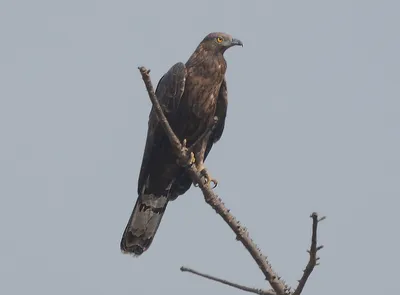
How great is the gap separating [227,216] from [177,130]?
259 cm

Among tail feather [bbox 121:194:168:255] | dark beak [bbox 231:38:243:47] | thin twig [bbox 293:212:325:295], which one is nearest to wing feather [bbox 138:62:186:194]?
tail feather [bbox 121:194:168:255]

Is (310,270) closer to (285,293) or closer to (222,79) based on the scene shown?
(285,293)

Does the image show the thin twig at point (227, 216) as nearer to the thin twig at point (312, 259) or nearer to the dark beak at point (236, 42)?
the thin twig at point (312, 259)

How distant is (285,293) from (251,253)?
0.48 metres

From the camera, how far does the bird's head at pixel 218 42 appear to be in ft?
29.4

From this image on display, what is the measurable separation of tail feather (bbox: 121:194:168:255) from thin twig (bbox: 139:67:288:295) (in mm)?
2235

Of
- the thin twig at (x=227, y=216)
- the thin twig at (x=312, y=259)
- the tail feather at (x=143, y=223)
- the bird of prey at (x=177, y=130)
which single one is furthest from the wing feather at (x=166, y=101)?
the thin twig at (x=312, y=259)

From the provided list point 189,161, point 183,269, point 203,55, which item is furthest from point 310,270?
point 203,55

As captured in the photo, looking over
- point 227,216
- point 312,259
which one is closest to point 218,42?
point 227,216

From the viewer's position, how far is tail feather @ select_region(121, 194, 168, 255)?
8461mm

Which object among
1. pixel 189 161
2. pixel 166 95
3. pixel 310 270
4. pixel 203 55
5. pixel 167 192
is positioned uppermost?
pixel 203 55

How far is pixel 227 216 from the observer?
226 inches

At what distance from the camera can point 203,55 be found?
8.79 metres

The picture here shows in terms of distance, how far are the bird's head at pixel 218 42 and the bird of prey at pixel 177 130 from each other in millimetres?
12
